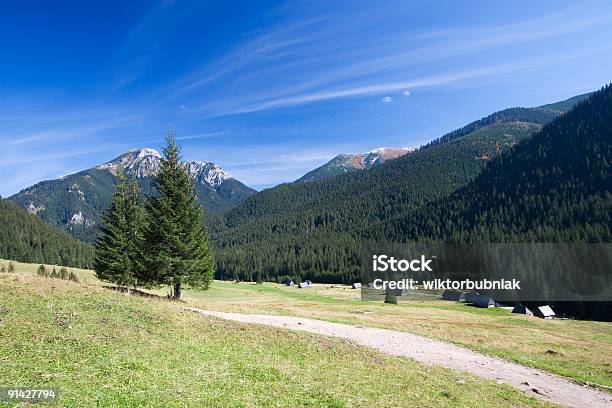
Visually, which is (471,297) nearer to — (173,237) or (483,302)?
(483,302)

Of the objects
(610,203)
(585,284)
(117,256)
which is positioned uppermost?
(610,203)

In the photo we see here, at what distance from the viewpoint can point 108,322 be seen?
17625 mm

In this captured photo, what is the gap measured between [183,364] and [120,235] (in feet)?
123

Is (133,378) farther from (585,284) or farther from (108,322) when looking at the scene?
(585,284)

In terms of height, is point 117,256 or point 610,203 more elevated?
point 610,203

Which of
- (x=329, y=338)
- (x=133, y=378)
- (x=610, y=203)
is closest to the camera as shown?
(x=133, y=378)

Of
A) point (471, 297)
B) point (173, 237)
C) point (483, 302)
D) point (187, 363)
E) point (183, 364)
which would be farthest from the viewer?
point (471, 297)

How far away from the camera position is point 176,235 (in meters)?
37.2

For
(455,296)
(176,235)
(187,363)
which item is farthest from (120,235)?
(455,296)

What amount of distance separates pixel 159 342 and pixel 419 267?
175m

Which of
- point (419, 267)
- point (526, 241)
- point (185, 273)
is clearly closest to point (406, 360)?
point (185, 273)

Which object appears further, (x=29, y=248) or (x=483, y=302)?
(x=29, y=248)
